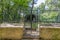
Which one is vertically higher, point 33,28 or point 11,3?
point 11,3

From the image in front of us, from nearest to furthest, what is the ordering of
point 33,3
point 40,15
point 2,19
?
1. point 2,19
2. point 40,15
3. point 33,3

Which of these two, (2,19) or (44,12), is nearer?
(2,19)

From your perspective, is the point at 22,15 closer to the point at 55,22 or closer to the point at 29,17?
the point at 29,17

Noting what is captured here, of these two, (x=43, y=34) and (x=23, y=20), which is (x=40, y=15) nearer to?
(x=23, y=20)

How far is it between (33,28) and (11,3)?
2.73 metres

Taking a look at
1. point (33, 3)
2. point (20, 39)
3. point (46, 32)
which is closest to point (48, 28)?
point (46, 32)

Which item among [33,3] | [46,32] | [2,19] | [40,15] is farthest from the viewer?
[33,3]

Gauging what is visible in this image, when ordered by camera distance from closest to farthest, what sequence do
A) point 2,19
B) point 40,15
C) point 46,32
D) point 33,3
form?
1. point 46,32
2. point 2,19
3. point 40,15
4. point 33,3

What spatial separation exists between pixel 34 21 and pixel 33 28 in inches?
13.9

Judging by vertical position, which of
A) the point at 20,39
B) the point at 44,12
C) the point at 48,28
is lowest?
the point at 20,39

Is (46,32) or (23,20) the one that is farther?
(23,20)

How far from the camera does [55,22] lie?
19.7 ft

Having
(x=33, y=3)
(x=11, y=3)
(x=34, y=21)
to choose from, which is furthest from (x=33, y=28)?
(x=11, y=3)

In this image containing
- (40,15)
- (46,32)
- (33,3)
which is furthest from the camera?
(33,3)
